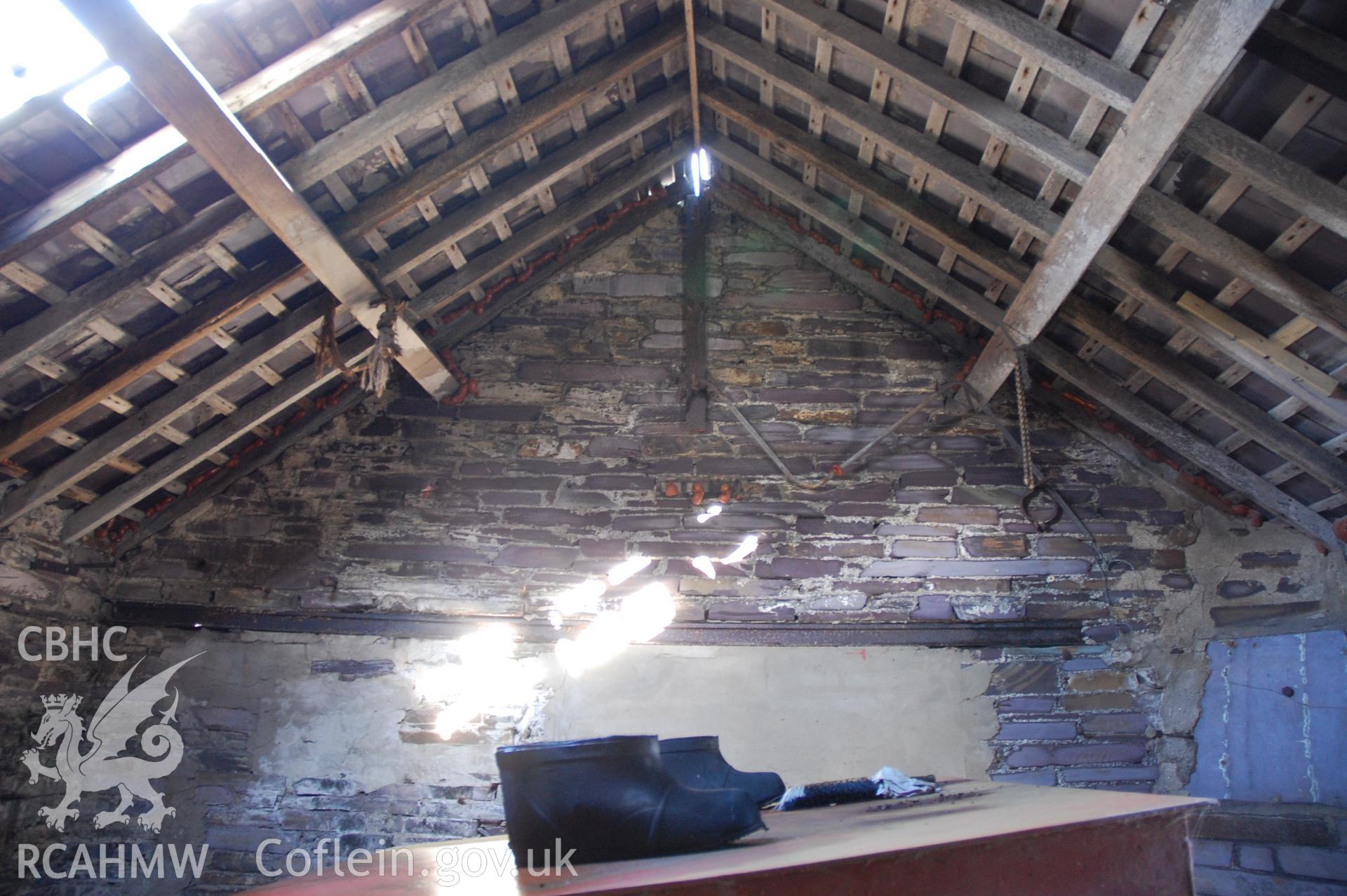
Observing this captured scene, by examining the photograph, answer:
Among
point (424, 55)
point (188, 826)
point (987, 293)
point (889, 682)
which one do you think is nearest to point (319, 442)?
point (188, 826)

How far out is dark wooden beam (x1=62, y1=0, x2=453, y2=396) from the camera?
2.34 metres

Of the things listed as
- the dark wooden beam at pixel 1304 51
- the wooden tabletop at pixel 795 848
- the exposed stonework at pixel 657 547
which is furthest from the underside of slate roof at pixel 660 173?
the wooden tabletop at pixel 795 848

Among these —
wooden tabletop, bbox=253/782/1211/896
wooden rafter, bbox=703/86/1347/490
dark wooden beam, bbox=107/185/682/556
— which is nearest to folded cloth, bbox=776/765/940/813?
wooden tabletop, bbox=253/782/1211/896

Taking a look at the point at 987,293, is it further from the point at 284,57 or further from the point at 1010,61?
the point at 284,57

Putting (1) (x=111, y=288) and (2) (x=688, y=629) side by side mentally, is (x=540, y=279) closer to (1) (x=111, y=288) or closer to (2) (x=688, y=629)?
(2) (x=688, y=629)

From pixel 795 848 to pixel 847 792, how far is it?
104cm

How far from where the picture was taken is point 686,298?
4.66 meters

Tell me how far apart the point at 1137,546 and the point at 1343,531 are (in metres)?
0.75

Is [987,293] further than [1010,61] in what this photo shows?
Yes

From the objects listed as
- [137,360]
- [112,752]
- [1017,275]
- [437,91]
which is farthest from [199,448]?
[1017,275]

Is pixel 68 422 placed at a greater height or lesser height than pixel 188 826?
greater

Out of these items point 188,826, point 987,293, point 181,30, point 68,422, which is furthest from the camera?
point 987,293

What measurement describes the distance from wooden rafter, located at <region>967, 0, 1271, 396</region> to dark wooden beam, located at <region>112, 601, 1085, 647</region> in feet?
4.06

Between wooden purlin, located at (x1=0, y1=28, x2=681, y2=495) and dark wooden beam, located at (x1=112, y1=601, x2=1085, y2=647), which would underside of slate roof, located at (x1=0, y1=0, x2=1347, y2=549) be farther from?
dark wooden beam, located at (x1=112, y1=601, x2=1085, y2=647)
